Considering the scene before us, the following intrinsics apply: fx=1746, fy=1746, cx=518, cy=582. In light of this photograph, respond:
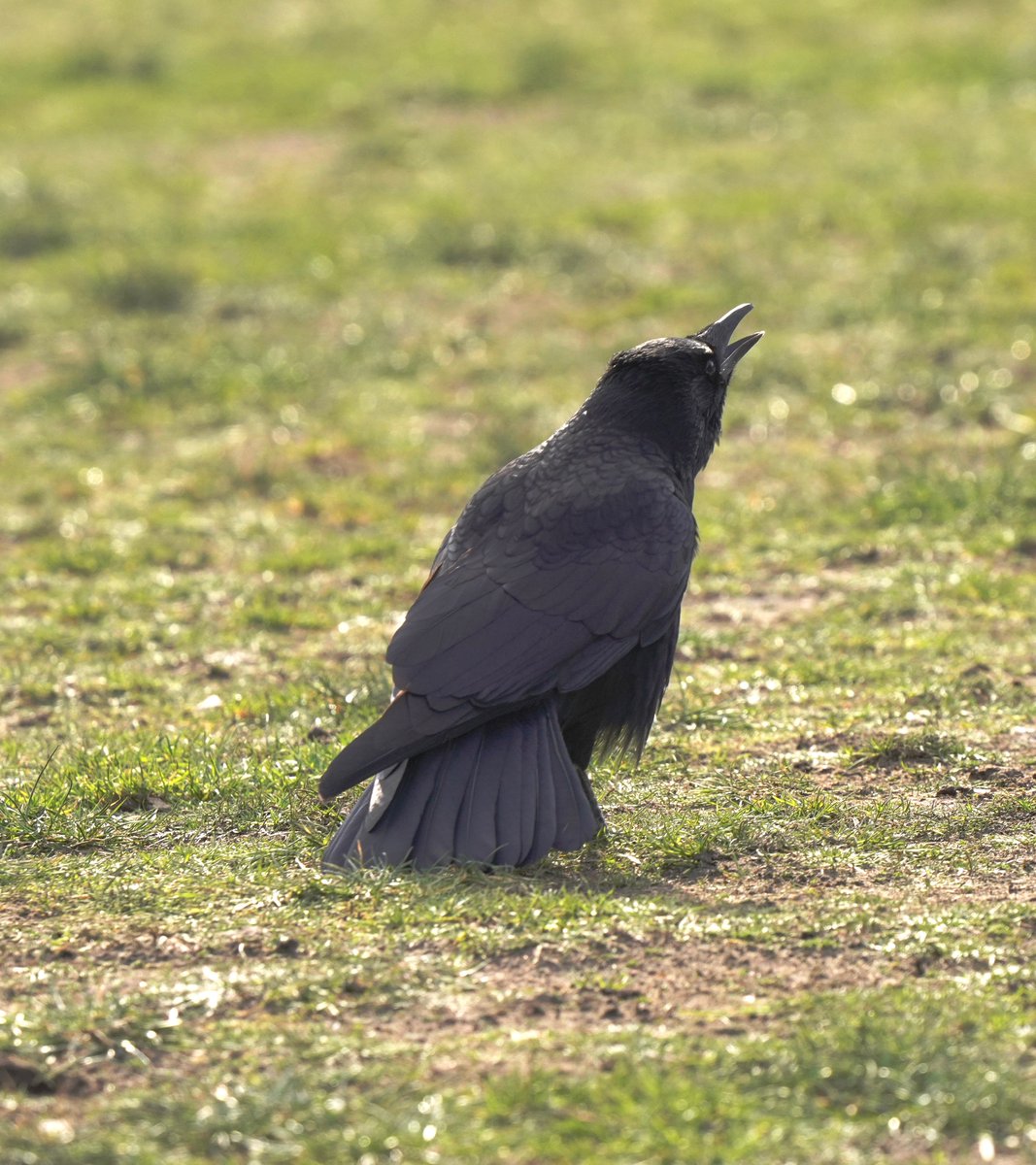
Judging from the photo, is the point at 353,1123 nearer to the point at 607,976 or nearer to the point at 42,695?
the point at 607,976

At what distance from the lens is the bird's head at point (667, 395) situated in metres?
5.60

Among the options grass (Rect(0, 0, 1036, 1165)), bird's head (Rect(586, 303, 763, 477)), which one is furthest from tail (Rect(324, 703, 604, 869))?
bird's head (Rect(586, 303, 763, 477))

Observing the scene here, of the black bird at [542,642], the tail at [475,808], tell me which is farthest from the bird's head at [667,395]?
the tail at [475,808]

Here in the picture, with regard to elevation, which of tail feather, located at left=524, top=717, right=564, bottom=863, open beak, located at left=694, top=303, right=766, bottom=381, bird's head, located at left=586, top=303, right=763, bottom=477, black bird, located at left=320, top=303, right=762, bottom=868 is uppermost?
open beak, located at left=694, top=303, right=766, bottom=381

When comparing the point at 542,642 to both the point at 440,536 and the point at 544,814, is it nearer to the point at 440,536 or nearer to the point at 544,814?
the point at 544,814

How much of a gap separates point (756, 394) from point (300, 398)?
8.80ft

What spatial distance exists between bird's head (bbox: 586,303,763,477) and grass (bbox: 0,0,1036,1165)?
99 centimetres

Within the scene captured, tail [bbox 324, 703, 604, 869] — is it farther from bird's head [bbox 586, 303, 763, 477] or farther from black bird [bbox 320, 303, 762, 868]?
bird's head [bbox 586, 303, 763, 477]

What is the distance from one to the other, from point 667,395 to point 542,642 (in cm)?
118

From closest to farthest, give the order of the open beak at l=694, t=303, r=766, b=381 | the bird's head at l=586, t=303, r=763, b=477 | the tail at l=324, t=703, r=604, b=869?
the tail at l=324, t=703, r=604, b=869 < the bird's head at l=586, t=303, r=763, b=477 < the open beak at l=694, t=303, r=766, b=381

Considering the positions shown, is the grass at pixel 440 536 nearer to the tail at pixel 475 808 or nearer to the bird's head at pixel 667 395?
Result: the tail at pixel 475 808

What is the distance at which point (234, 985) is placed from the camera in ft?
12.8

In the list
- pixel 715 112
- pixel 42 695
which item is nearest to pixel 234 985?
pixel 42 695

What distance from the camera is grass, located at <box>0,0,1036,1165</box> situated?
11.6ft
